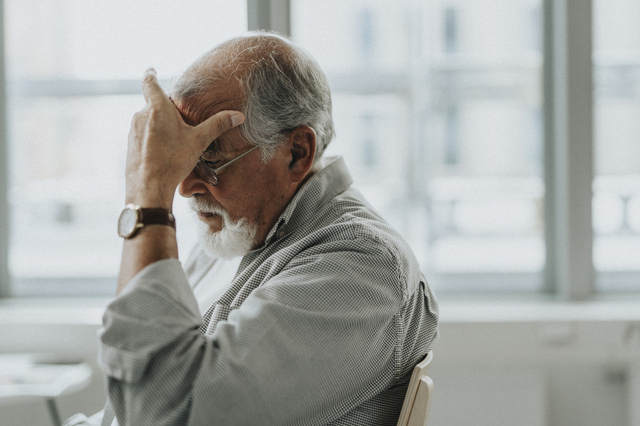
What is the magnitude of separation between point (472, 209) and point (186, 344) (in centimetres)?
185

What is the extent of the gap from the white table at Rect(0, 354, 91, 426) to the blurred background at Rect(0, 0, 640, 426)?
37 cm

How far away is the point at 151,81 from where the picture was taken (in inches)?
40.0

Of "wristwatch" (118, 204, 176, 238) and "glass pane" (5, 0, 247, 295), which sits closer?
"wristwatch" (118, 204, 176, 238)

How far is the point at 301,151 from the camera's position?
112 centimetres

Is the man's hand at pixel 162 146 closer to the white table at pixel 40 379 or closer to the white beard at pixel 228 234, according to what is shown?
the white beard at pixel 228 234

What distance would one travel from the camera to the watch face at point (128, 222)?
34.1 inches

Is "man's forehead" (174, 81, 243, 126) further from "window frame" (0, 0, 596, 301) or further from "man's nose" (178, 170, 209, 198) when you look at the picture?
"window frame" (0, 0, 596, 301)

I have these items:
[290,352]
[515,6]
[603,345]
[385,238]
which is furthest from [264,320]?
[515,6]

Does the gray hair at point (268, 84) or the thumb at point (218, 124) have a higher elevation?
the gray hair at point (268, 84)

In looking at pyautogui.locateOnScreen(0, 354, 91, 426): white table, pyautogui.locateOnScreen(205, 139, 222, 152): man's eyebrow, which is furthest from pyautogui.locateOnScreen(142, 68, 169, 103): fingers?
pyautogui.locateOnScreen(0, 354, 91, 426): white table

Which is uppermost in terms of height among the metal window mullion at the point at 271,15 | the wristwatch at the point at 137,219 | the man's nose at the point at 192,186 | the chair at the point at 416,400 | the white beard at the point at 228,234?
the metal window mullion at the point at 271,15

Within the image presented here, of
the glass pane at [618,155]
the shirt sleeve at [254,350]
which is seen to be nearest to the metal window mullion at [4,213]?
the shirt sleeve at [254,350]

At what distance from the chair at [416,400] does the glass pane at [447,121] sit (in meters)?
1.49

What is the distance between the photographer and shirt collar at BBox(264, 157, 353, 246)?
1114mm
